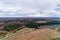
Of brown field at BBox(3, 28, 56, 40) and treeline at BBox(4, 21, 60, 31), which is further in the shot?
treeline at BBox(4, 21, 60, 31)

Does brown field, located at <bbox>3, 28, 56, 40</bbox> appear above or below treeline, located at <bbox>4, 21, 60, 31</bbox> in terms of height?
below

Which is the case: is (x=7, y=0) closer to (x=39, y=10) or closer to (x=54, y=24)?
(x=39, y=10)

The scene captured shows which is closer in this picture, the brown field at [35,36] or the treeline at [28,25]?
the brown field at [35,36]

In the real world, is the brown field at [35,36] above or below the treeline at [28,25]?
below

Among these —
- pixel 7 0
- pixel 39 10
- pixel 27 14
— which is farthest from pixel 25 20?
pixel 7 0

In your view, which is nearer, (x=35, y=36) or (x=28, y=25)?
(x=35, y=36)

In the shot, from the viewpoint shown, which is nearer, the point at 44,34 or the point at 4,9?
the point at 44,34

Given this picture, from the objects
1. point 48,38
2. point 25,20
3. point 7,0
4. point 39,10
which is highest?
point 7,0

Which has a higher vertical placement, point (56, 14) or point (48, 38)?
point (56, 14)

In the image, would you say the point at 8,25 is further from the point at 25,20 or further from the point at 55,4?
the point at 55,4
